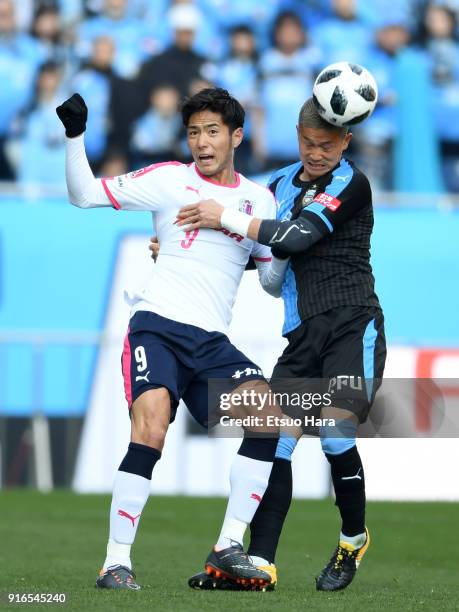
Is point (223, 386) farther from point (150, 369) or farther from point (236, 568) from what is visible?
point (236, 568)

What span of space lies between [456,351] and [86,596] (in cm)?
730

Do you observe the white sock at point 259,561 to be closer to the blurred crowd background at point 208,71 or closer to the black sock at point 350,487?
the black sock at point 350,487

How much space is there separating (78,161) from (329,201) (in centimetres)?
111

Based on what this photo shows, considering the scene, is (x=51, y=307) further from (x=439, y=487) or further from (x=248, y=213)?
(x=248, y=213)

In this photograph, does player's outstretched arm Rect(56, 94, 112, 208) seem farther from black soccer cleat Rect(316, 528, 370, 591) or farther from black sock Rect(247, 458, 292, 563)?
black soccer cleat Rect(316, 528, 370, 591)

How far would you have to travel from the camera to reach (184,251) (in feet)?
20.1

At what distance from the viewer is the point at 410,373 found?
12.2 meters

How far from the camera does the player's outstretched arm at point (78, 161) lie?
19.6 feet

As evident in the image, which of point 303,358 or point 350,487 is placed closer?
point 350,487

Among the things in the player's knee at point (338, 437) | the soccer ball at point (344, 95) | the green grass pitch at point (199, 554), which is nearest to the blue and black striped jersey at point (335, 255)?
the soccer ball at point (344, 95)

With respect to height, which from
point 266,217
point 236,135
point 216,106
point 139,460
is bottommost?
point 139,460

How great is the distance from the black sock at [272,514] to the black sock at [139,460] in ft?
2.00

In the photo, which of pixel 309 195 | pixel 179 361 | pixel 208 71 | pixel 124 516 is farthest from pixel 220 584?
pixel 208 71

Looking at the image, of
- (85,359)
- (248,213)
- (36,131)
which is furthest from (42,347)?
(248,213)
